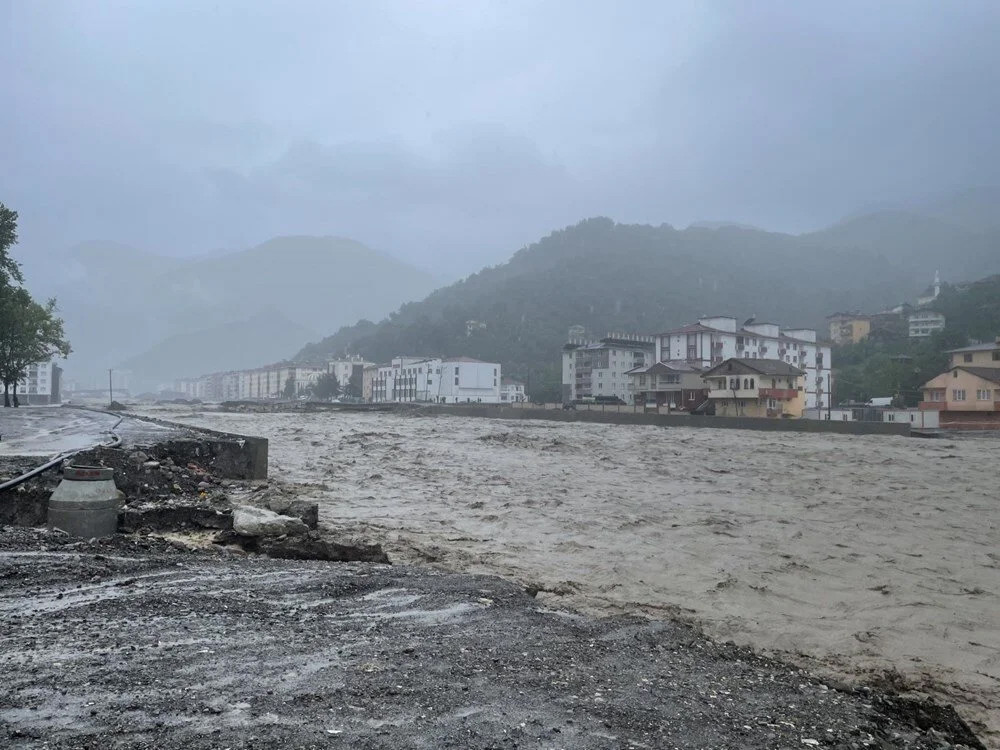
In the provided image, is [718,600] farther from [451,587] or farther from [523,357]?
[523,357]

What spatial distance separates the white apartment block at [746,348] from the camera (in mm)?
82562

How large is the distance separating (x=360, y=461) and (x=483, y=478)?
18.3 ft

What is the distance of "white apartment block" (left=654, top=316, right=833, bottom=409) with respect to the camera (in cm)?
8256

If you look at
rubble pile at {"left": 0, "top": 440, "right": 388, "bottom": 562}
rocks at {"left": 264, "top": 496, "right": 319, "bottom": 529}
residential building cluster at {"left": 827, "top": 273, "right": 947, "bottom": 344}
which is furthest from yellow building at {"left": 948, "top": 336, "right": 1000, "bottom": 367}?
rubble pile at {"left": 0, "top": 440, "right": 388, "bottom": 562}

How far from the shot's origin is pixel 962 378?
2029 inches

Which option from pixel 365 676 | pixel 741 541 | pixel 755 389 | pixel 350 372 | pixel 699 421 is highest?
pixel 350 372

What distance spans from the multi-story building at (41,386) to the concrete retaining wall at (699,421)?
73393mm

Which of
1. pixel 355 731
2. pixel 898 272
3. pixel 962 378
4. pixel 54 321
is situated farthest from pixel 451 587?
pixel 898 272

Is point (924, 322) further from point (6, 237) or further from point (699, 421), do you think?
point (6, 237)

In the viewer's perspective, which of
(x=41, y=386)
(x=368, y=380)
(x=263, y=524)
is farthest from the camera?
(x=368, y=380)

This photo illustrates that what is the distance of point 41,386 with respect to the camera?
12525 centimetres

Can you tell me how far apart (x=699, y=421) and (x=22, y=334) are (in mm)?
46880

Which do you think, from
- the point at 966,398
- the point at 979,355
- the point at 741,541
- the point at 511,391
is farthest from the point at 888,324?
the point at 741,541

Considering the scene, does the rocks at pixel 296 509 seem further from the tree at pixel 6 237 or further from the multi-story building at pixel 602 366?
the multi-story building at pixel 602 366
